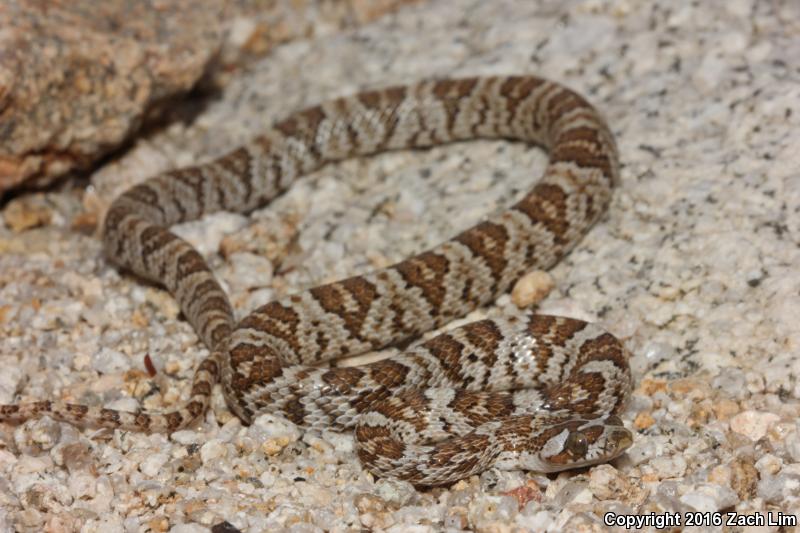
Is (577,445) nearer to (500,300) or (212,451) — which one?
(500,300)

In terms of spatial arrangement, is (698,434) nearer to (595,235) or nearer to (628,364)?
(628,364)

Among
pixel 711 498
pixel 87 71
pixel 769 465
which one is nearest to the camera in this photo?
pixel 711 498

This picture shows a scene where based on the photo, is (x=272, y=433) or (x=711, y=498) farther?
(x=272, y=433)

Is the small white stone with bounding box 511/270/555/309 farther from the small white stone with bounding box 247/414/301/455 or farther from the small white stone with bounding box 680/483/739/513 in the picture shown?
the small white stone with bounding box 680/483/739/513

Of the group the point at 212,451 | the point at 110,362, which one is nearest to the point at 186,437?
the point at 212,451

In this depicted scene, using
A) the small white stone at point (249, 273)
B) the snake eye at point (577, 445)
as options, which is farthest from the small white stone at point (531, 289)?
the small white stone at point (249, 273)

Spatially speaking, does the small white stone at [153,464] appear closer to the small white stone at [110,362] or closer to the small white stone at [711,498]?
the small white stone at [110,362]
